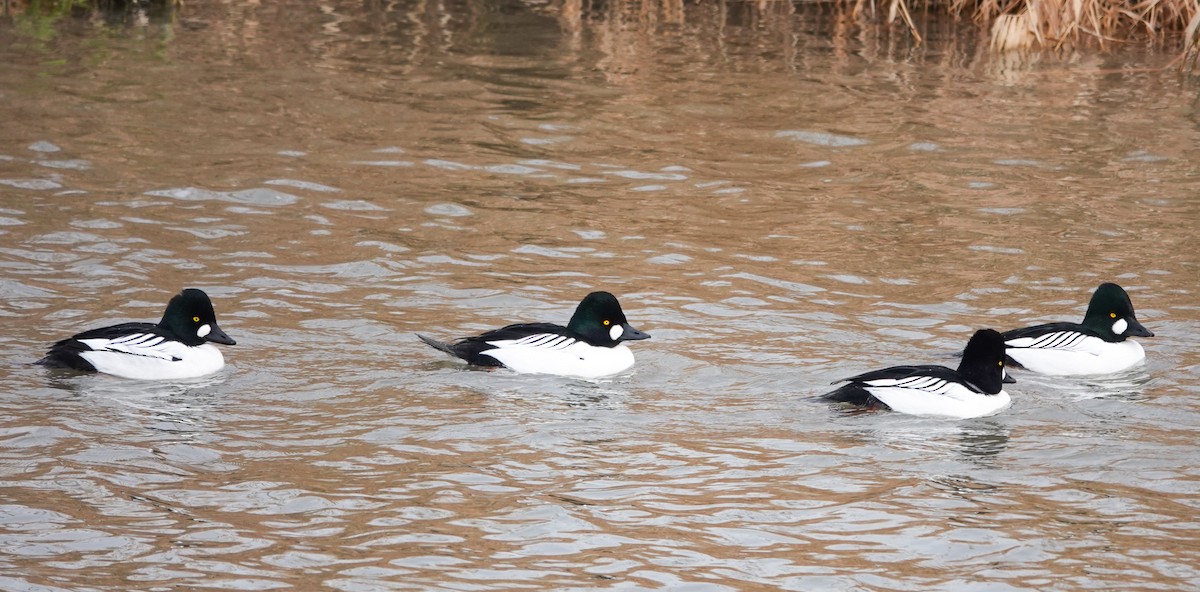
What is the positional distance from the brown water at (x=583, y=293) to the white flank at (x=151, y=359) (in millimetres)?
96

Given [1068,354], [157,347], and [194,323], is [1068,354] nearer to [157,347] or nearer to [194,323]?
[194,323]

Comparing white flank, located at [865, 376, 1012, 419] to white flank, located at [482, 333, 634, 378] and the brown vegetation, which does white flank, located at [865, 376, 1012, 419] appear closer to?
white flank, located at [482, 333, 634, 378]

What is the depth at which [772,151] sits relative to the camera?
14516 mm

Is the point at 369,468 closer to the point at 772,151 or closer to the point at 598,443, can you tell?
the point at 598,443

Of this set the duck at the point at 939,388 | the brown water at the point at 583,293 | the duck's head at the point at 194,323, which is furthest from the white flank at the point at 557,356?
the duck's head at the point at 194,323

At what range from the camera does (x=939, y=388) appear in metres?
8.39

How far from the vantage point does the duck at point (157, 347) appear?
854 cm

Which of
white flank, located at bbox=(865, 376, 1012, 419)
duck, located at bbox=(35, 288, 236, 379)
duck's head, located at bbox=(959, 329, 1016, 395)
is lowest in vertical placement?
white flank, located at bbox=(865, 376, 1012, 419)

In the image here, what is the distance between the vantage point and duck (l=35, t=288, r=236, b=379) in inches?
336

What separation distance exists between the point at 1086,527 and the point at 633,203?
6.63 m

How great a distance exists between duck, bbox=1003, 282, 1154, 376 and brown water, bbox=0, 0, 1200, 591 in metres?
0.15

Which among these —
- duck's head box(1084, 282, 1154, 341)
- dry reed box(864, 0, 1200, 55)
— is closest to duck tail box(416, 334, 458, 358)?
duck's head box(1084, 282, 1154, 341)

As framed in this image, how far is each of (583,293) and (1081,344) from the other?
11.2 feet

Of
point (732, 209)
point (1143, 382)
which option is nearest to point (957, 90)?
point (732, 209)
